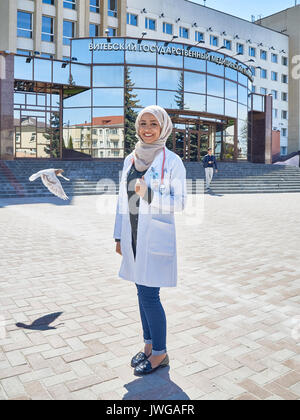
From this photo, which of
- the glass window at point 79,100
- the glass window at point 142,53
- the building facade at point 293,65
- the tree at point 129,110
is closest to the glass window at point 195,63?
the glass window at point 142,53

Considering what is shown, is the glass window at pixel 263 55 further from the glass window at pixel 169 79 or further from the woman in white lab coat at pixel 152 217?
the woman in white lab coat at pixel 152 217

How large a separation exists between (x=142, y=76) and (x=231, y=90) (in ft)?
26.2

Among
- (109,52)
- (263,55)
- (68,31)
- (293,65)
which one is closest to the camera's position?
(109,52)

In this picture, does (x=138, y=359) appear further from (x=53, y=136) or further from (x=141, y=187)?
(x=53, y=136)

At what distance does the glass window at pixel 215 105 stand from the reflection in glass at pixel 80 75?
29.1 ft

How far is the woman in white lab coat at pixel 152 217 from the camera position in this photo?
265 cm

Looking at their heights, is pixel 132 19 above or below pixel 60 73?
above

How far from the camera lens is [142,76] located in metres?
27.4

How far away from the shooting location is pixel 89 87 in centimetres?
2689

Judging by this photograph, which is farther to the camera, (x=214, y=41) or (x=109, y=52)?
(x=214, y=41)

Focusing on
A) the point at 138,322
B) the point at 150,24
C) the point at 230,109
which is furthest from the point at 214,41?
the point at 138,322

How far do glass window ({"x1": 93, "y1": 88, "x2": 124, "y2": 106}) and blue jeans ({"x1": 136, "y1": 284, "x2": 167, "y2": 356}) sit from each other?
84.0 feet

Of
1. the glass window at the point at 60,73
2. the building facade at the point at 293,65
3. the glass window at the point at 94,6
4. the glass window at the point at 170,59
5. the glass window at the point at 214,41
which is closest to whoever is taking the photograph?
the glass window at the point at 60,73

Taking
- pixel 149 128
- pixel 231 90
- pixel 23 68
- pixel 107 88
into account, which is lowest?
pixel 149 128
